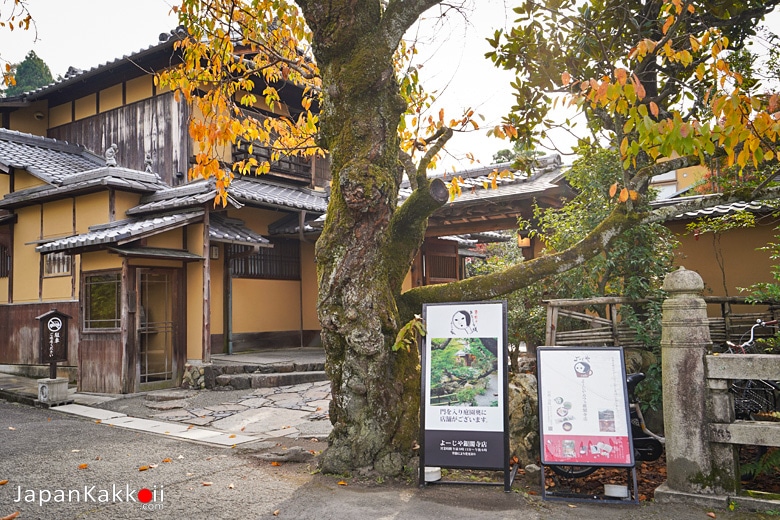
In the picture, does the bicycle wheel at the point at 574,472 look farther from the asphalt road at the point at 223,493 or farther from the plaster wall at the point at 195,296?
the plaster wall at the point at 195,296

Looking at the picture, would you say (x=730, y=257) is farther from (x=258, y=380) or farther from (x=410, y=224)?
(x=258, y=380)

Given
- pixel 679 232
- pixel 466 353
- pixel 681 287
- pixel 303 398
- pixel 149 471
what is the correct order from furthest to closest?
pixel 679 232, pixel 303 398, pixel 149 471, pixel 466 353, pixel 681 287

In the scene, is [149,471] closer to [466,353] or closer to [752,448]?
[466,353]

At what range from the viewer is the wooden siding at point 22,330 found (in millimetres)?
13297

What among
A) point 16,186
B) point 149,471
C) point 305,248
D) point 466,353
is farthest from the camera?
point 305,248

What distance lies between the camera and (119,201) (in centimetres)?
1234

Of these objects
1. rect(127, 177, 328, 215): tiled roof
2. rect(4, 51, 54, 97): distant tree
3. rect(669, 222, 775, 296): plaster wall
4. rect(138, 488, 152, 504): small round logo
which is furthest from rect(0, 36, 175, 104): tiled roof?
rect(4, 51, 54, 97): distant tree

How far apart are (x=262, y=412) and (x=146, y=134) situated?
9347 millimetres

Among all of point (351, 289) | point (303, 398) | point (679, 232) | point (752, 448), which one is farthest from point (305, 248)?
point (752, 448)

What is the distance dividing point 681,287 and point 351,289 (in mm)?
3148

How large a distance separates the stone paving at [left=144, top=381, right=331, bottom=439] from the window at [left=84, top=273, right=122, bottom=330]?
6.27ft

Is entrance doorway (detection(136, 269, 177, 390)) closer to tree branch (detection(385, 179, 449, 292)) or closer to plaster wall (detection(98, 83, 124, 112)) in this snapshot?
plaster wall (detection(98, 83, 124, 112))

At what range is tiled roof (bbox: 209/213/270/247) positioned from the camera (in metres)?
12.1

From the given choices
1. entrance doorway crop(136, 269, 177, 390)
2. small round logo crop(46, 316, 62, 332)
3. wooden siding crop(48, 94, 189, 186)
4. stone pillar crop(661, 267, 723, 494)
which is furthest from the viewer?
wooden siding crop(48, 94, 189, 186)
